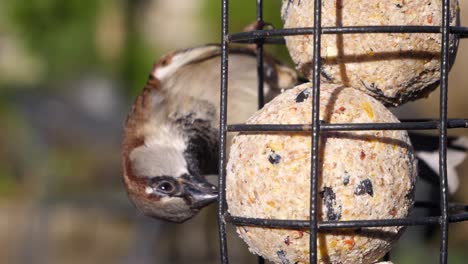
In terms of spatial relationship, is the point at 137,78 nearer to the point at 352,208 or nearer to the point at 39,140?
the point at 39,140

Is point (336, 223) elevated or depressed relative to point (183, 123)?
depressed

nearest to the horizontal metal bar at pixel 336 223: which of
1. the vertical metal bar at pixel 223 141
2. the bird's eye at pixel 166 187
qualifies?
the vertical metal bar at pixel 223 141

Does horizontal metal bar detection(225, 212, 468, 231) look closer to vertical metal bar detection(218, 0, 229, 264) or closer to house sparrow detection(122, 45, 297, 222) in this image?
vertical metal bar detection(218, 0, 229, 264)

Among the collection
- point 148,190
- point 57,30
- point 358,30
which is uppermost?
point 57,30

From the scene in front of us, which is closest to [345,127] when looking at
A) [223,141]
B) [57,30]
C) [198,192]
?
[223,141]

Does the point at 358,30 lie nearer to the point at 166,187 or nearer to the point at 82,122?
the point at 166,187

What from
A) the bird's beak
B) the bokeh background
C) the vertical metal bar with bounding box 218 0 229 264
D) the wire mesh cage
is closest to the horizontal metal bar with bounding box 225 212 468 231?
the wire mesh cage

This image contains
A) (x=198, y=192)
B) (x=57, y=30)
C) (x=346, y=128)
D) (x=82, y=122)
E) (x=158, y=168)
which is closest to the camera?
(x=346, y=128)
